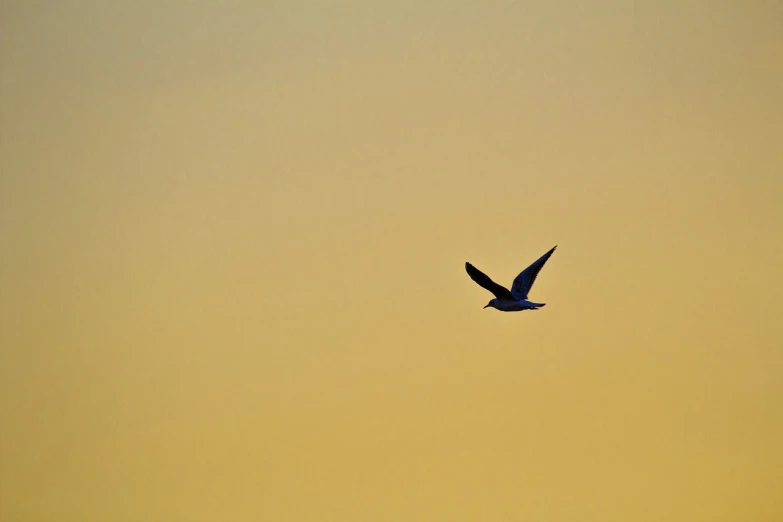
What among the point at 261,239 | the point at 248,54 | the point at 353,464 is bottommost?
the point at 353,464

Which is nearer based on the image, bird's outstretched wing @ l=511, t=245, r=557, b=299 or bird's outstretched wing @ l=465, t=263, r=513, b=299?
bird's outstretched wing @ l=465, t=263, r=513, b=299

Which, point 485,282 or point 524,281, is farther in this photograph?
point 524,281

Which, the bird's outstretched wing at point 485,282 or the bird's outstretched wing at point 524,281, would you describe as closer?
the bird's outstretched wing at point 485,282

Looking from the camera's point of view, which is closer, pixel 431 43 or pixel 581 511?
pixel 581 511

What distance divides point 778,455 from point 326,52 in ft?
6.79

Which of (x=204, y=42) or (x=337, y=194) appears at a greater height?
(x=204, y=42)

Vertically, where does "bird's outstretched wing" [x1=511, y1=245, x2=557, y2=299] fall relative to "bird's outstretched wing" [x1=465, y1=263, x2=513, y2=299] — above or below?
above

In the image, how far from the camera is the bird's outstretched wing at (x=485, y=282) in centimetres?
→ 223

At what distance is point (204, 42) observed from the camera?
3.40m

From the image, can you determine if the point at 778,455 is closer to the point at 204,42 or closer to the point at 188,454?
the point at 188,454

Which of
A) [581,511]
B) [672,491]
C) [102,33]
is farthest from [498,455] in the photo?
[102,33]

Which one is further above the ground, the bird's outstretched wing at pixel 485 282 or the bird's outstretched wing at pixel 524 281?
the bird's outstretched wing at pixel 524 281

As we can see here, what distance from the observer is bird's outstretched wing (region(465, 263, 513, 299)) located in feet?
7.30

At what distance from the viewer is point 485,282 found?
230 centimetres
